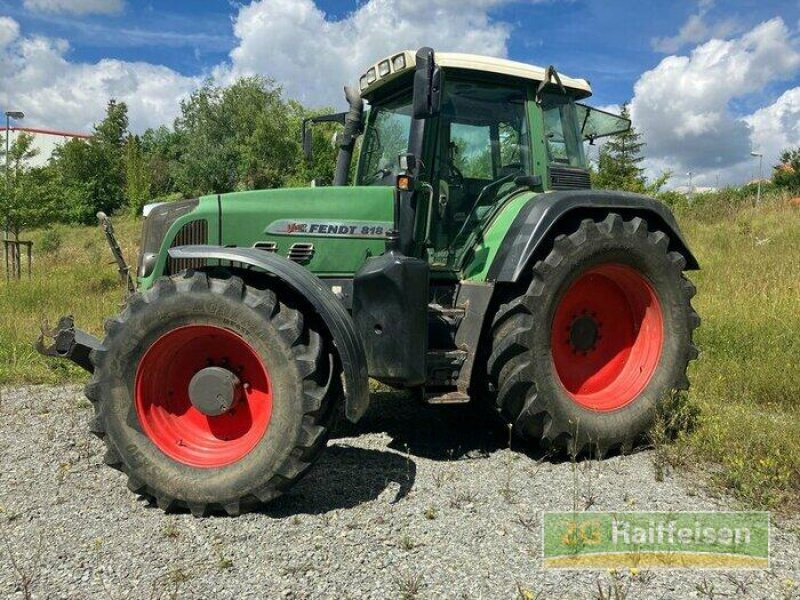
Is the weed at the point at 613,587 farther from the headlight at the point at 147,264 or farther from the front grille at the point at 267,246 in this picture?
the headlight at the point at 147,264

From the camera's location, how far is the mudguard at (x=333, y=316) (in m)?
3.29

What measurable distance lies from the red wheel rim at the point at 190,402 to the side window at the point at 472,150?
76.4 inches

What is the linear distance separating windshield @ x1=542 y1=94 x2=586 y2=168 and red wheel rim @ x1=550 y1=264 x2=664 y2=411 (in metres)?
0.93

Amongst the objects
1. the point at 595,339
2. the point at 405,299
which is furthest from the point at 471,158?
the point at 595,339

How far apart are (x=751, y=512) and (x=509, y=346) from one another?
144 cm

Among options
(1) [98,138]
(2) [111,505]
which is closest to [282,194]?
(2) [111,505]

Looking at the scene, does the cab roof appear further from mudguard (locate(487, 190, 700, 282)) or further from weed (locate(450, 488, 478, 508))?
weed (locate(450, 488, 478, 508))

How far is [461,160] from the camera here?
14.5 ft

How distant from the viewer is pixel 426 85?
352 cm

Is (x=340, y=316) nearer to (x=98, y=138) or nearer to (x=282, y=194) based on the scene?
(x=282, y=194)

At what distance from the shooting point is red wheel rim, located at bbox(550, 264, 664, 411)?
14.1ft

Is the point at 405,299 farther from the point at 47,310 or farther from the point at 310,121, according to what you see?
the point at 47,310

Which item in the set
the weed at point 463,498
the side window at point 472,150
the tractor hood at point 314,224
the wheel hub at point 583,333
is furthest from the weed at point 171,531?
the side window at point 472,150

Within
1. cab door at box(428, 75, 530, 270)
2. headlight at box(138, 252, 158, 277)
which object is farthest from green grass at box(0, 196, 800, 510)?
headlight at box(138, 252, 158, 277)
